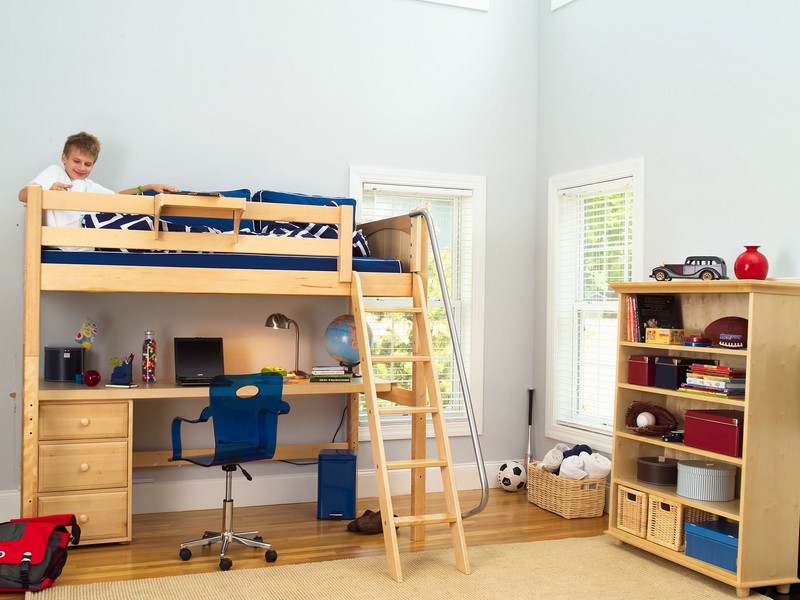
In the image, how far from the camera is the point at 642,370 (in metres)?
4.17

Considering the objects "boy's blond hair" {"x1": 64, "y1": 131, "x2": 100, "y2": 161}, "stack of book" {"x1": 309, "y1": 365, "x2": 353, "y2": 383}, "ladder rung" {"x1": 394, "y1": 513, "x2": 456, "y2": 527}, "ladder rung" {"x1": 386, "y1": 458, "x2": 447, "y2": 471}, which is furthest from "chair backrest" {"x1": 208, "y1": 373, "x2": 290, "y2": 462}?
"boy's blond hair" {"x1": 64, "y1": 131, "x2": 100, "y2": 161}

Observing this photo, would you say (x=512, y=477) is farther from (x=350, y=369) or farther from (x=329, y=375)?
(x=329, y=375)

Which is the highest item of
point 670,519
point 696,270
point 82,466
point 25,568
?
point 696,270

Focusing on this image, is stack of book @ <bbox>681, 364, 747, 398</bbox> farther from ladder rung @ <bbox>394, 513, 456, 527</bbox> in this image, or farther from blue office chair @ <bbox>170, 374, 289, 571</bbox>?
blue office chair @ <bbox>170, 374, 289, 571</bbox>

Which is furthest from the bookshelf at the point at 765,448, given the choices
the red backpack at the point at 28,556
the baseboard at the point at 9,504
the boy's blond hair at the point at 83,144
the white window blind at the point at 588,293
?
the baseboard at the point at 9,504

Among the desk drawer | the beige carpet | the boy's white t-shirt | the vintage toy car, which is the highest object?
the boy's white t-shirt

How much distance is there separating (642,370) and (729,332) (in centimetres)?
55

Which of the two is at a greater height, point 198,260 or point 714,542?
point 198,260

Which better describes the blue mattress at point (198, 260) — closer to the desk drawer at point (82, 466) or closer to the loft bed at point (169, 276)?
the loft bed at point (169, 276)

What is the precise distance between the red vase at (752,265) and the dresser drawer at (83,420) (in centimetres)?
294

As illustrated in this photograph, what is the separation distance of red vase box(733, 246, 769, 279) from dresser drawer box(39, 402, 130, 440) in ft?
9.66

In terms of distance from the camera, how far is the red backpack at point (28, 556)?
339 centimetres

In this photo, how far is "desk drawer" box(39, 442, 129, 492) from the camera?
396 centimetres

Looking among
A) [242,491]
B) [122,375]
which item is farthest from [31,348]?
[242,491]
